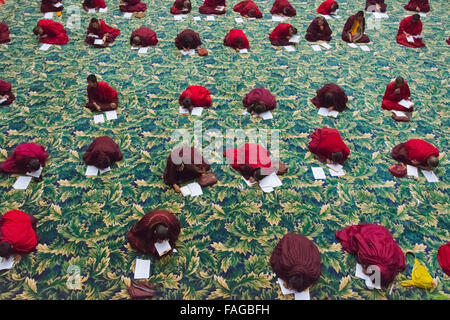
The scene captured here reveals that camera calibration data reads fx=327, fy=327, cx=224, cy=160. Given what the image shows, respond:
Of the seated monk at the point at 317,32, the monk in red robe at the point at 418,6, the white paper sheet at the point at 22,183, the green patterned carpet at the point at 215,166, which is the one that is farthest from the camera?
the monk in red robe at the point at 418,6

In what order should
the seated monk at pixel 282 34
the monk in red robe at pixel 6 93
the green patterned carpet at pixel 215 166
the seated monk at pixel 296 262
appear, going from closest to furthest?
the seated monk at pixel 296 262, the green patterned carpet at pixel 215 166, the monk in red robe at pixel 6 93, the seated monk at pixel 282 34

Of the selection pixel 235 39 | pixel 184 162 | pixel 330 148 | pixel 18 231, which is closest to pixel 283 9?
pixel 235 39

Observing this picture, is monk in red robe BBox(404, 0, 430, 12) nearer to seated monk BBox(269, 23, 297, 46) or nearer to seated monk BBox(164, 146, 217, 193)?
seated monk BBox(269, 23, 297, 46)

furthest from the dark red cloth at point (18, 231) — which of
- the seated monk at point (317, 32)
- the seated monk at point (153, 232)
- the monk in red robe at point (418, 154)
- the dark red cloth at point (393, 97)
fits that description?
the seated monk at point (317, 32)

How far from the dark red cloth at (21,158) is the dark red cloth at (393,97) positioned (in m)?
6.36

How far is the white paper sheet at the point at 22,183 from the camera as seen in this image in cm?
489

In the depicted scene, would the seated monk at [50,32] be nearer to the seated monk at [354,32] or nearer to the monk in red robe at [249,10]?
the monk in red robe at [249,10]

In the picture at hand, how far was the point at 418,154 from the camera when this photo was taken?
527 cm

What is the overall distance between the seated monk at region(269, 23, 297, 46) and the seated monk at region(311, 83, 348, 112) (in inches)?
93.7

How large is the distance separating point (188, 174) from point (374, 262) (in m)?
2.81

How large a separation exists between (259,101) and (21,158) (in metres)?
4.15

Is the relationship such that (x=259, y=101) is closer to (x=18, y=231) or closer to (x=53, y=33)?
(x=18, y=231)

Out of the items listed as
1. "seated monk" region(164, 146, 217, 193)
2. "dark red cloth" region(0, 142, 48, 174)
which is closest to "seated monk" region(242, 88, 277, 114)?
"seated monk" region(164, 146, 217, 193)
